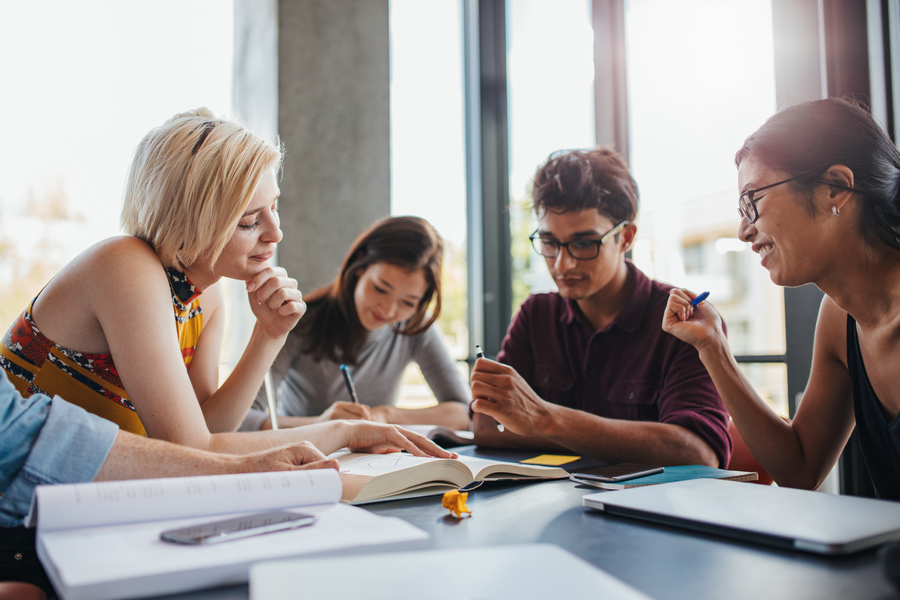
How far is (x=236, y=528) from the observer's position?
689 millimetres

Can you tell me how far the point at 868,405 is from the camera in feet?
4.18

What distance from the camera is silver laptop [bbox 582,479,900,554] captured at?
2.26ft

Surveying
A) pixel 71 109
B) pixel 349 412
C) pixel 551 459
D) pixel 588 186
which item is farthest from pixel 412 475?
pixel 71 109

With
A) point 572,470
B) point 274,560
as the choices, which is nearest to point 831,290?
point 572,470

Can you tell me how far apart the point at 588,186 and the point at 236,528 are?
150 cm

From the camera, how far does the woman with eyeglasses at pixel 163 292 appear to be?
117 cm

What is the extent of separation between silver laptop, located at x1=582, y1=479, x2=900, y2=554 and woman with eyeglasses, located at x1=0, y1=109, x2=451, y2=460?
48cm

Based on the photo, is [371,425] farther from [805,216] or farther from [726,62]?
[726,62]

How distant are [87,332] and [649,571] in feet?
3.72

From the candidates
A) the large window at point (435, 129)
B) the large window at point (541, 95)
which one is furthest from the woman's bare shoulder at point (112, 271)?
the large window at point (435, 129)

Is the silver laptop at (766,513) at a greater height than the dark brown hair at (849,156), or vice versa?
the dark brown hair at (849,156)

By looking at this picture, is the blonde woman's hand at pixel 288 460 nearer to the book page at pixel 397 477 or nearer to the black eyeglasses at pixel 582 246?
the book page at pixel 397 477

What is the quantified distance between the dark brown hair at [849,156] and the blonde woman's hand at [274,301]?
44.7 inches

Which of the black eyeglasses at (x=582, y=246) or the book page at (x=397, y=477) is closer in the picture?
the book page at (x=397, y=477)
